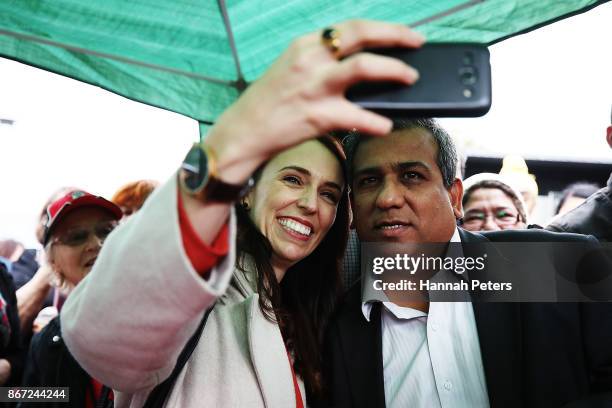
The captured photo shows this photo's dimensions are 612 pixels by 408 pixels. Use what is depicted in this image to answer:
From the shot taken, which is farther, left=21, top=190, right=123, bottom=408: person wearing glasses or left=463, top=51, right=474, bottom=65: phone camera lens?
left=21, top=190, right=123, bottom=408: person wearing glasses

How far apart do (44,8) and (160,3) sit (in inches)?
21.6

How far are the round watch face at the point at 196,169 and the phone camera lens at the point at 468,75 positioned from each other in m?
0.38

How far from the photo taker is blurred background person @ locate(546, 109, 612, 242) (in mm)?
2258

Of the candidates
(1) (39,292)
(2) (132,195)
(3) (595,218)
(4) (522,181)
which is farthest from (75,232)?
(4) (522,181)

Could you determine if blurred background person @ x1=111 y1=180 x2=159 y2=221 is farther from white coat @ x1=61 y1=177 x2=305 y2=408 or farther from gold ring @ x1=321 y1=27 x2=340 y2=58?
gold ring @ x1=321 y1=27 x2=340 y2=58

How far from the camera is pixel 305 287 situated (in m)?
1.87

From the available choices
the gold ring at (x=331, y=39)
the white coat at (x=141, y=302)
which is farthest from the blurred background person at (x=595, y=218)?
the gold ring at (x=331, y=39)

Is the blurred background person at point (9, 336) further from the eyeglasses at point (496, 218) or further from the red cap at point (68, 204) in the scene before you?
the eyeglasses at point (496, 218)

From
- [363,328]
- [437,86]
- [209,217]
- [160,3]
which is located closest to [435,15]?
[160,3]

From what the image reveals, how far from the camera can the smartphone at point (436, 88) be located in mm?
Result: 708

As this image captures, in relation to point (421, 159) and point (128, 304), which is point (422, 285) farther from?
point (128, 304)

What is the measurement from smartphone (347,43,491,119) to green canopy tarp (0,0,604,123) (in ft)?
6.29

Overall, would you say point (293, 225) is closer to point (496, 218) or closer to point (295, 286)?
point (295, 286)

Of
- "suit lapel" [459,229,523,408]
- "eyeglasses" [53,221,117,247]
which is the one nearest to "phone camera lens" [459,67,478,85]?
"suit lapel" [459,229,523,408]
